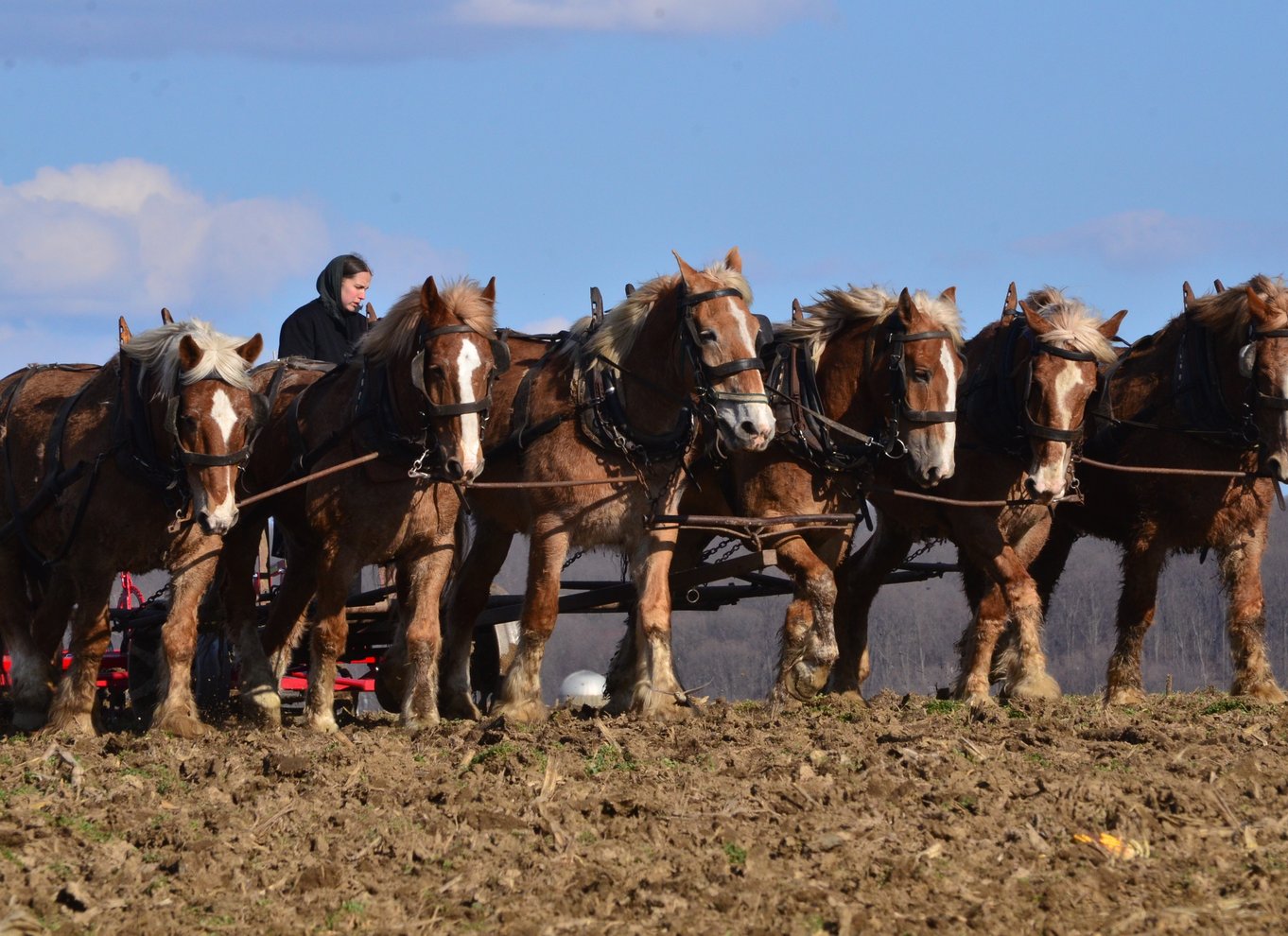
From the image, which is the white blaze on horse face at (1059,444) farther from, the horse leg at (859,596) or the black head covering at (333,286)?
the black head covering at (333,286)

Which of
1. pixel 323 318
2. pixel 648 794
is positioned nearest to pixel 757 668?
pixel 323 318

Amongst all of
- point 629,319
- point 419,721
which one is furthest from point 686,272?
point 419,721

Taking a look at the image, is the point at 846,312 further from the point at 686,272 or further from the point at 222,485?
the point at 222,485

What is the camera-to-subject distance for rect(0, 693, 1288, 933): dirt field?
5.20m

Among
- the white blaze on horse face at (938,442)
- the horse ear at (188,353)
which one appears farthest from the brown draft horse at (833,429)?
the horse ear at (188,353)

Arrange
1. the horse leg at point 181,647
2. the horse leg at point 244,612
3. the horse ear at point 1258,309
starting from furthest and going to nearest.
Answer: the horse leg at point 244,612 → the horse ear at point 1258,309 → the horse leg at point 181,647

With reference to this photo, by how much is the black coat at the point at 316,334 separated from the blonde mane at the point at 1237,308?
512 cm

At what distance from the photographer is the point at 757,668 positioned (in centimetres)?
6256

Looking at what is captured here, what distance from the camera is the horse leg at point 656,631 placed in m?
8.88

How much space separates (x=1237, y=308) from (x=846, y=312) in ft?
6.79

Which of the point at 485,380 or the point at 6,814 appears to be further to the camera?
the point at 485,380

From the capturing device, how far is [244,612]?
984cm

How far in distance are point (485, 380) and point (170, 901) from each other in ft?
12.1

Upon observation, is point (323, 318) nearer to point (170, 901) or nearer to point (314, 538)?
point (314, 538)
